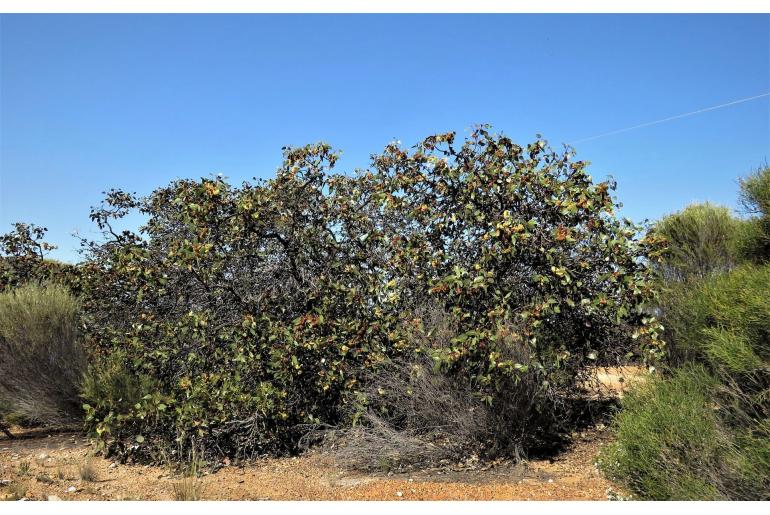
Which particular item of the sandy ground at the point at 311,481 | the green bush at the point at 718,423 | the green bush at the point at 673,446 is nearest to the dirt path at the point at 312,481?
the sandy ground at the point at 311,481

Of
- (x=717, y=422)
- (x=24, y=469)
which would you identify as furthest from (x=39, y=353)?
(x=717, y=422)

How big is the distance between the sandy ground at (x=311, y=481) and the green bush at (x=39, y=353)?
165 cm

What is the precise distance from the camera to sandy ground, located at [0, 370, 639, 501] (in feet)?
18.1

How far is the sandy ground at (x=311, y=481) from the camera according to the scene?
5.51 metres

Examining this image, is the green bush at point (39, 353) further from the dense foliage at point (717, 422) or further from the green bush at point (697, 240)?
the green bush at point (697, 240)

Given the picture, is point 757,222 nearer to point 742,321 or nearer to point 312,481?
point 742,321

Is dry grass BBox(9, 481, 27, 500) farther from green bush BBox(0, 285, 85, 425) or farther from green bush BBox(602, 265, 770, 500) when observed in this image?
green bush BBox(602, 265, 770, 500)

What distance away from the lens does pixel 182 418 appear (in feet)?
23.5

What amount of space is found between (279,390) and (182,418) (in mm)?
1110

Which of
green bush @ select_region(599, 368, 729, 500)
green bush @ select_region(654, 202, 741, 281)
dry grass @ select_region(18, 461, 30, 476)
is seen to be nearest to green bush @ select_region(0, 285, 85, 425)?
dry grass @ select_region(18, 461, 30, 476)

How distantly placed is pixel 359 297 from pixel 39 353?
494cm

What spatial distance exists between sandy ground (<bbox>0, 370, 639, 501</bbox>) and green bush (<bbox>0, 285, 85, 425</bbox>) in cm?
165

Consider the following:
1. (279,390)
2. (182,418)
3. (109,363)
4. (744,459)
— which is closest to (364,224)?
(279,390)

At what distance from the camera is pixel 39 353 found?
903cm
